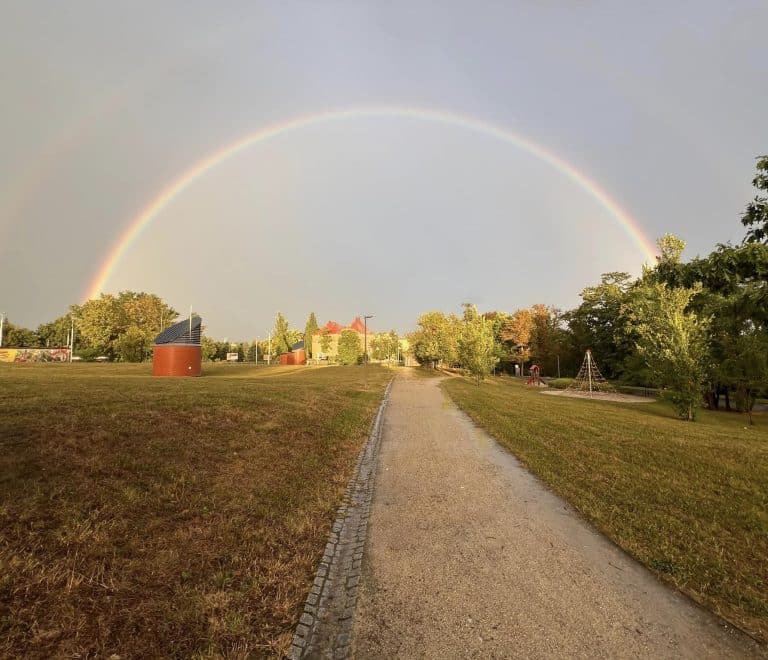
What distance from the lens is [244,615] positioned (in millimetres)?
3232

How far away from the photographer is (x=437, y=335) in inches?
2286

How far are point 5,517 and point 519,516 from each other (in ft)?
20.5

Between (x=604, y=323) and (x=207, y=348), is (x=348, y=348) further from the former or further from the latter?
(x=604, y=323)

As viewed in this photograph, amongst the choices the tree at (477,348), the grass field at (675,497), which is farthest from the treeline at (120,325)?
the grass field at (675,497)

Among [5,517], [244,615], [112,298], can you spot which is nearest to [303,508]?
[244,615]

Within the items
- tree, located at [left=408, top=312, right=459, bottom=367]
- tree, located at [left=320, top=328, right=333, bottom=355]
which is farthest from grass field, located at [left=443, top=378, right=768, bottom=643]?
tree, located at [left=320, top=328, right=333, bottom=355]

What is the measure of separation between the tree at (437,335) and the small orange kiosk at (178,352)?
30.4 m

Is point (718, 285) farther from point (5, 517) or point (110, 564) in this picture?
point (5, 517)

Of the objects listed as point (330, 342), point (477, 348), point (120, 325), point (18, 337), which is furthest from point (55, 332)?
point (477, 348)

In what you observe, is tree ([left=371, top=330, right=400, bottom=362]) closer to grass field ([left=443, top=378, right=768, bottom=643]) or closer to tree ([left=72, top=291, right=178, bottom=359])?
tree ([left=72, top=291, right=178, bottom=359])

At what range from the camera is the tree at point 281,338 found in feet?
324

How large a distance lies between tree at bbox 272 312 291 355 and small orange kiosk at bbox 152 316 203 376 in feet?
224

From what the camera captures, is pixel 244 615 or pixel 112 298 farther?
pixel 112 298

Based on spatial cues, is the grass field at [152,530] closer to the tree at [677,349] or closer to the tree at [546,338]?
the tree at [677,349]
